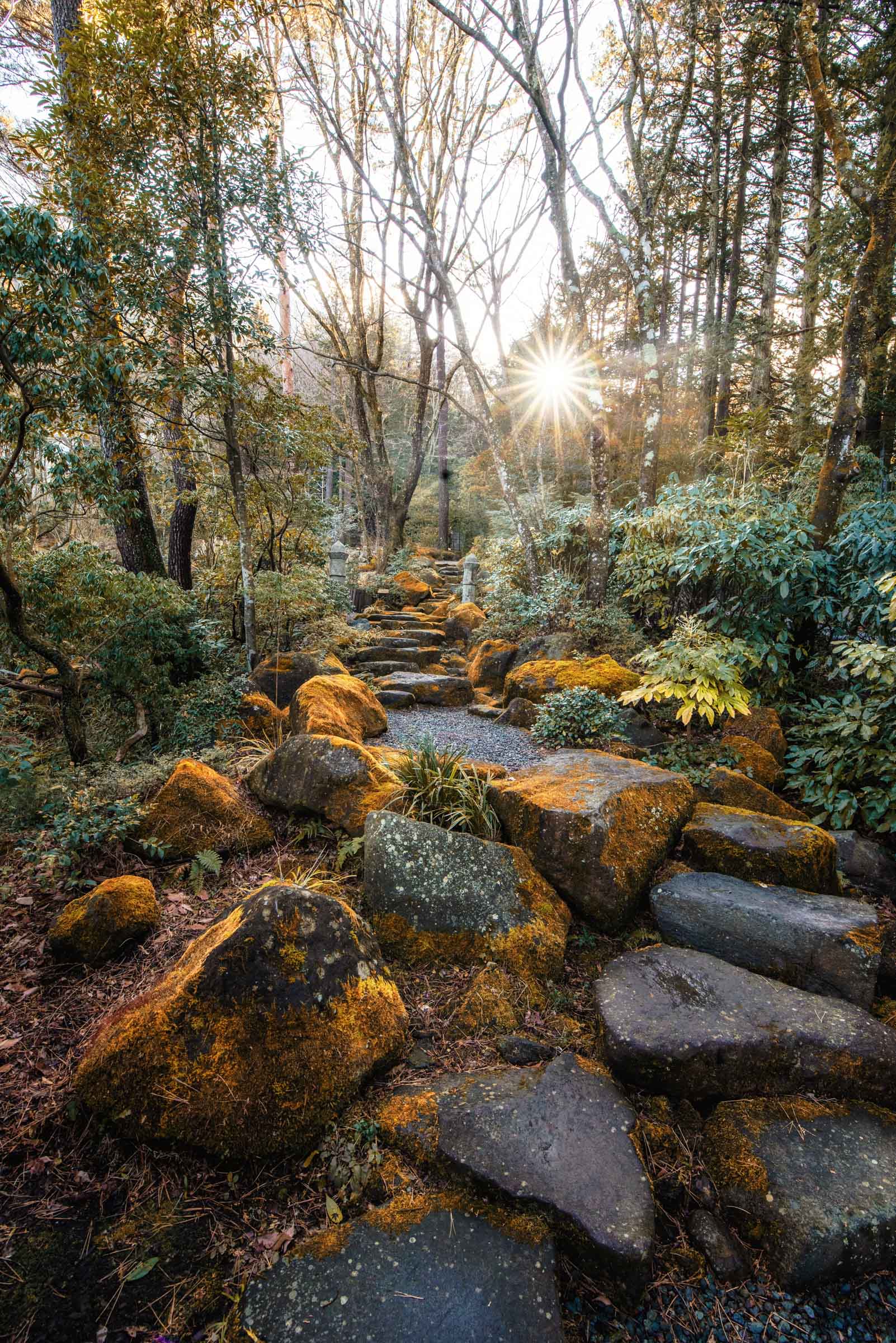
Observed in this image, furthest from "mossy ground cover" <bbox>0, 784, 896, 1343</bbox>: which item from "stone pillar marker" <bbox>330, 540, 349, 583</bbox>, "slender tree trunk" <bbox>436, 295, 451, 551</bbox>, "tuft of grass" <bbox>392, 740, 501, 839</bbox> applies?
"slender tree trunk" <bbox>436, 295, 451, 551</bbox>

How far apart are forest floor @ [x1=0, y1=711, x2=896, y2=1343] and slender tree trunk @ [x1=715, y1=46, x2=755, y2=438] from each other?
11.2m

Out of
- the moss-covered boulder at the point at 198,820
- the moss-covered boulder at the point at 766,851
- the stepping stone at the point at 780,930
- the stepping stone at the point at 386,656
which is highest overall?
the stepping stone at the point at 386,656

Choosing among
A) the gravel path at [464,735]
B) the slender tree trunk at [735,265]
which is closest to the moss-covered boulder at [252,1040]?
the gravel path at [464,735]

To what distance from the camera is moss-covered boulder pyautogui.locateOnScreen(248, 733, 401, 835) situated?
137 inches

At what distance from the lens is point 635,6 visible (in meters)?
7.13

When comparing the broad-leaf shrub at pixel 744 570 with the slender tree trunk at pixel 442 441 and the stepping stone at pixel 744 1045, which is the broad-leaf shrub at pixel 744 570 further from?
the slender tree trunk at pixel 442 441

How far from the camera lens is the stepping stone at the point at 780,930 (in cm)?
261

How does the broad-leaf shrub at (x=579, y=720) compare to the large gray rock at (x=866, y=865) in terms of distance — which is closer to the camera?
Result: the large gray rock at (x=866, y=865)

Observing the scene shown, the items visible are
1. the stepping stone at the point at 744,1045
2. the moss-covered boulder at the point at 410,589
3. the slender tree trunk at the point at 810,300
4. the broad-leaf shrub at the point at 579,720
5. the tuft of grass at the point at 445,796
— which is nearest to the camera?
the stepping stone at the point at 744,1045

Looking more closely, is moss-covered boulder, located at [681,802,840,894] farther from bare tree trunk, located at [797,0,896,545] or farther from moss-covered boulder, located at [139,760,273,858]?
bare tree trunk, located at [797,0,896,545]

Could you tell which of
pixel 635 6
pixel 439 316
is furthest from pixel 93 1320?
pixel 439 316

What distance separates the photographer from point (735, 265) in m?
11.7

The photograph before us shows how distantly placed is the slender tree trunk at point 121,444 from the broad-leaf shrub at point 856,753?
6.24 metres

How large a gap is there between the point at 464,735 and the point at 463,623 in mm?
4283
